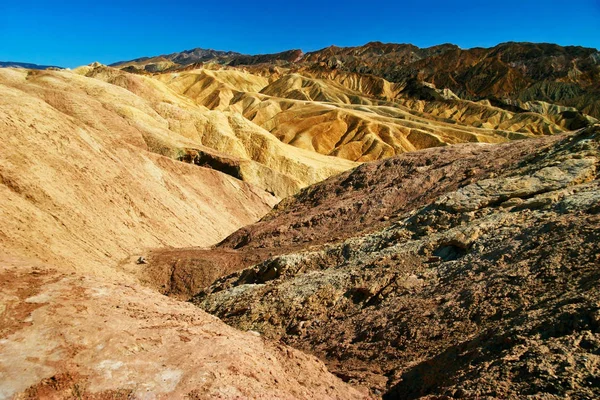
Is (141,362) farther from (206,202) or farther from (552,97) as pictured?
(552,97)

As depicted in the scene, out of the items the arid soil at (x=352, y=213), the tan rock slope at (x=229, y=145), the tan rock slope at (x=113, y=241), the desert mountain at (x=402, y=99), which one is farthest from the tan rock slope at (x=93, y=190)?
the desert mountain at (x=402, y=99)

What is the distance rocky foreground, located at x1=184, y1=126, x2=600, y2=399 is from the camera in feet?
17.7

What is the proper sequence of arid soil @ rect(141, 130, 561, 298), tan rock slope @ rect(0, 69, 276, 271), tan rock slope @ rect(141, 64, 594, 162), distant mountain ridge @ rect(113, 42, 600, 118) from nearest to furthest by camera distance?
arid soil @ rect(141, 130, 561, 298)
tan rock slope @ rect(0, 69, 276, 271)
tan rock slope @ rect(141, 64, 594, 162)
distant mountain ridge @ rect(113, 42, 600, 118)

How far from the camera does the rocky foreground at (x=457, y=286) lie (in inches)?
212

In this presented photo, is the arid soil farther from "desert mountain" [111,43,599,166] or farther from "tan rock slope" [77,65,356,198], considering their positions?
"desert mountain" [111,43,599,166]

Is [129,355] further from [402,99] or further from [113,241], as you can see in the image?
[402,99]

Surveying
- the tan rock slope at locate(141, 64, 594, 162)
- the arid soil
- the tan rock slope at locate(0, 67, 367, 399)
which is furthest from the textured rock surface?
the tan rock slope at locate(141, 64, 594, 162)

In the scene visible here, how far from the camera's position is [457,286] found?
25.7ft

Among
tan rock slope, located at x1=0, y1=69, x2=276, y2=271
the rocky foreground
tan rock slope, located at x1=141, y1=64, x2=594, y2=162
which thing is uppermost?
tan rock slope, located at x1=141, y1=64, x2=594, y2=162

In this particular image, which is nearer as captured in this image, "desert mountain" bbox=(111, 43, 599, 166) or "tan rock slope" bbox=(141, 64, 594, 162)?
"tan rock slope" bbox=(141, 64, 594, 162)

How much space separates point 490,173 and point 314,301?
6.58 metres

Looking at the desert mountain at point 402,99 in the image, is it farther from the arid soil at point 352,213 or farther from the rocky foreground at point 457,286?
the rocky foreground at point 457,286

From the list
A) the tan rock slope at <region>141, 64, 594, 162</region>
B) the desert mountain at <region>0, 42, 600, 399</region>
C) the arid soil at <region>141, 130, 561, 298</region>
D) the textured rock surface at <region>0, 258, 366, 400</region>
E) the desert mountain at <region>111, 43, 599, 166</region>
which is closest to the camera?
the textured rock surface at <region>0, 258, 366, 400</region>

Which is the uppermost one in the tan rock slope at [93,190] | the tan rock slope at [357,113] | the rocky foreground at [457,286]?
the tan rock slope at [357,113]
